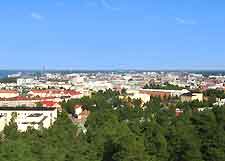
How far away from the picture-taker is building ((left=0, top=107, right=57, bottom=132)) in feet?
132

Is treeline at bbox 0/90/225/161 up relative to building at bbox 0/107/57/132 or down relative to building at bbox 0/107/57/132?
up

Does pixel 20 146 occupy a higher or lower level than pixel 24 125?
higher

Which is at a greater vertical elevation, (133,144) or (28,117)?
(133,144)

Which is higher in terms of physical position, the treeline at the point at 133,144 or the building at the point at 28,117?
the treeline at the point at 133,144

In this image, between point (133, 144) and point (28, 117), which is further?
point (28, 117)

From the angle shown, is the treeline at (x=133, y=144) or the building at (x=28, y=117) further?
the building at (x=28, y=117)

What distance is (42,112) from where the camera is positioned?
47.1 meters

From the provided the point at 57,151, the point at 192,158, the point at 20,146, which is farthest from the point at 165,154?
the point at 20,146

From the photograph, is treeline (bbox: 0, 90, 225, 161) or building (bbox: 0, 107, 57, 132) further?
building (bbox: 0, 107, 57, 132)

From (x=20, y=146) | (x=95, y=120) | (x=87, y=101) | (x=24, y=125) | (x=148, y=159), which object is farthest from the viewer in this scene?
(x=87, y=101)

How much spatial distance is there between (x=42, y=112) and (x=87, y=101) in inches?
585

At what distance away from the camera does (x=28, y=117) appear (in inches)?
1706

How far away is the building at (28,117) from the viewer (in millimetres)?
40125

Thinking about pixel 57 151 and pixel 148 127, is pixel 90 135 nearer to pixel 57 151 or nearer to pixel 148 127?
pixel 148 127
